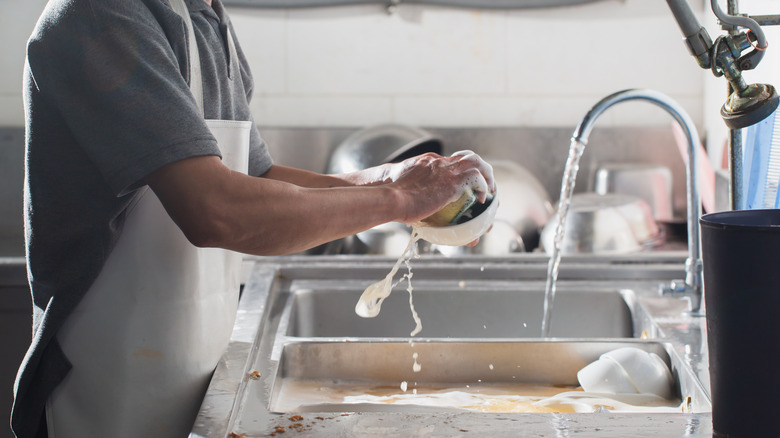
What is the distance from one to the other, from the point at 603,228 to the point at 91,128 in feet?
4.85

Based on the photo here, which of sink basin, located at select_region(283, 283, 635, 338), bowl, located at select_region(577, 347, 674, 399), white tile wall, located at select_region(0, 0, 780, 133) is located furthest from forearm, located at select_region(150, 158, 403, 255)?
white tile wall, located at select_region(0, 0, 780, 133)

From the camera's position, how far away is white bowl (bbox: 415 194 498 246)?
113cm

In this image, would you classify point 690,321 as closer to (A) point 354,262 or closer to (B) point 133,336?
(A) point 354,262

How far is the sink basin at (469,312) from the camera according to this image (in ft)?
5.55

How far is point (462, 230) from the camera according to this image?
1.13 m

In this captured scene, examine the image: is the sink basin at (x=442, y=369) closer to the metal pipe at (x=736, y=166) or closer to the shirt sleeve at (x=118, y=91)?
the metal pipe at (x=736, y=166)

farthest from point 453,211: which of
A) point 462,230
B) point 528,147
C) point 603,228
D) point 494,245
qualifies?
point 528,147

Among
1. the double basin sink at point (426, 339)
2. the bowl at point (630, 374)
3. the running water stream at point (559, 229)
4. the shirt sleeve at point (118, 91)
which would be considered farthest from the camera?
the running water stream at point (559, 229)

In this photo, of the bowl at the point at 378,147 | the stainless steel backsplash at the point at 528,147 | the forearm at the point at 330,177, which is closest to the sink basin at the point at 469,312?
the forearm at the point at 330,177

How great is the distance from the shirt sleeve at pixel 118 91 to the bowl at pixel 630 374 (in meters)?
0.73

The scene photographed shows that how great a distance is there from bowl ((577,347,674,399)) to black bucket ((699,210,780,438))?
1.55 ft

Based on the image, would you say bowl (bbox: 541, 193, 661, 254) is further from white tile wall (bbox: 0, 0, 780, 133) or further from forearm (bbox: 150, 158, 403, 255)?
forearm (bbox: 150, 158, 403, 255)

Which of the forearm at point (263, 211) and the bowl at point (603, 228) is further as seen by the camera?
the bowl at point (603, 228)

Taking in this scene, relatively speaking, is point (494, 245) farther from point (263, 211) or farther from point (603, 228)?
point (263, 211)
